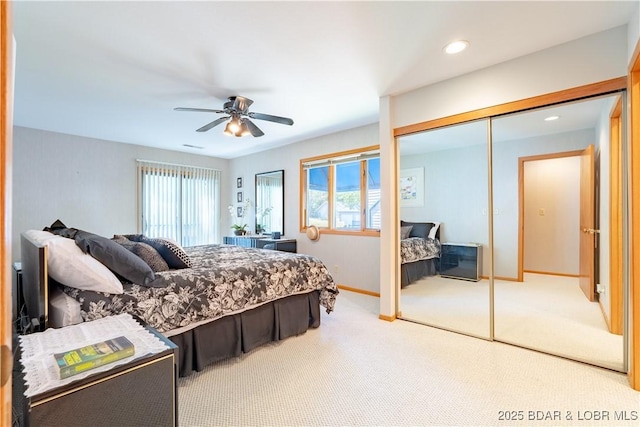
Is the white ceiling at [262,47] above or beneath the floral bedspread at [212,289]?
above

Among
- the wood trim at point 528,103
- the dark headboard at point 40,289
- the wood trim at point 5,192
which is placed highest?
the wood trim at point 528,103

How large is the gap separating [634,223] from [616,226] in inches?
18.7

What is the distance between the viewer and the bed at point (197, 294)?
1811mm

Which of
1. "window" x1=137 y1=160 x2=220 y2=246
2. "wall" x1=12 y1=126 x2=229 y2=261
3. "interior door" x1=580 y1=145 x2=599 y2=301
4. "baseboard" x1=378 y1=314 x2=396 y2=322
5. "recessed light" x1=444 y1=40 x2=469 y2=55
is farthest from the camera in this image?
"window" x1=137 y1=160 x2=220 y2=246

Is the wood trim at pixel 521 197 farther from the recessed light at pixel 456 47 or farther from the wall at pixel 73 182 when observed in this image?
the wall at pixel 73 182

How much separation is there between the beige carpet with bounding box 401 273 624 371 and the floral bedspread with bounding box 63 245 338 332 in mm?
1229

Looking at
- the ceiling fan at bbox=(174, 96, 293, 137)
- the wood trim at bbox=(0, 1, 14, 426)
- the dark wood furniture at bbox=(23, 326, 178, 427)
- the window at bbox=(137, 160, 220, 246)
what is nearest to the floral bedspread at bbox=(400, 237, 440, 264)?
the ceiling fan at bbox=(174, 96, 293, 137)

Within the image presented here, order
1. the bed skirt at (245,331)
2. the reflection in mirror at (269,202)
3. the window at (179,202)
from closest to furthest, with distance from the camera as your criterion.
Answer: the bed skirt at (245,331), the window at (179,202), the reflection in mirror at (269,202)

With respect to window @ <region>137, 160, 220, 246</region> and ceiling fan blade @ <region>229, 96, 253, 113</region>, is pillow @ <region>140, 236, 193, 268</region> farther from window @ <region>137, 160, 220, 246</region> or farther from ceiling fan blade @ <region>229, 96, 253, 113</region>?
window @ <region>137, 160, 220, 246</region>

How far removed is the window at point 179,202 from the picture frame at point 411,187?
4.33m

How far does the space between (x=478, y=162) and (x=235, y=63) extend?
2.42m

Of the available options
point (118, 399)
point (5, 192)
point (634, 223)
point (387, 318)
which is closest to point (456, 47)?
point (634, 223)

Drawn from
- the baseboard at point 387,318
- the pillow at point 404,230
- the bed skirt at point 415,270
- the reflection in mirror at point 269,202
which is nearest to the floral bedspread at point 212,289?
the baseboard at point 387,318

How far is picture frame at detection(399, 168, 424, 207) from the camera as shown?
132 inches
